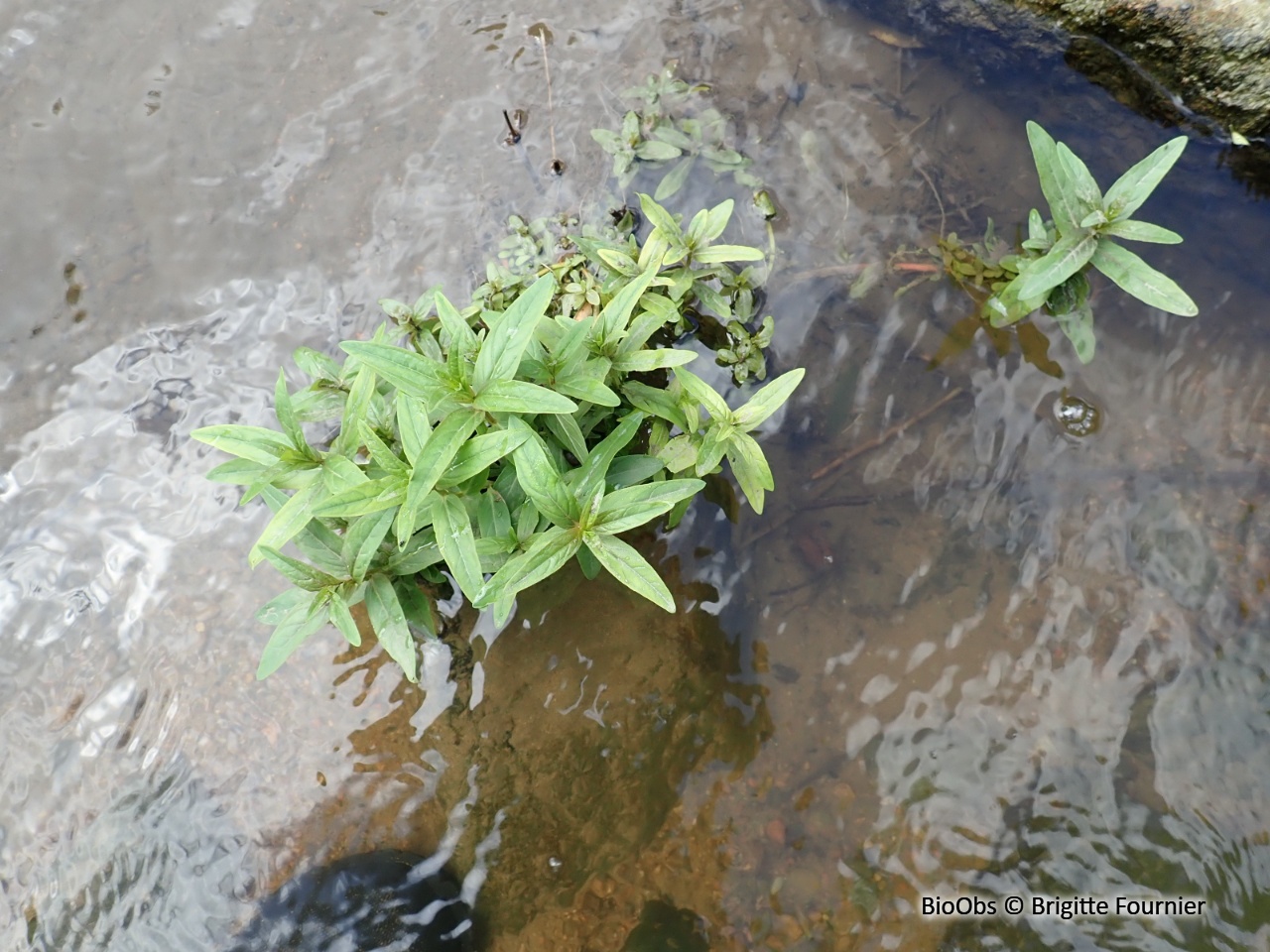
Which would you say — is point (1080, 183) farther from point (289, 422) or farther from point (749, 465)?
point (289, 422)

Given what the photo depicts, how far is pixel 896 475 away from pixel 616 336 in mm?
1407

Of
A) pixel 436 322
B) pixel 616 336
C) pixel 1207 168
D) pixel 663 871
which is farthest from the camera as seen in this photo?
pixel 1207 168

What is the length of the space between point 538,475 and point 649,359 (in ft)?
2.19

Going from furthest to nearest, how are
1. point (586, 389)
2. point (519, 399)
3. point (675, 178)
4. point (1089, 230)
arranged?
point (675, 178), point (1089, 230), point (586, 389), point (519, 399)

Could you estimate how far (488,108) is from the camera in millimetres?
4160

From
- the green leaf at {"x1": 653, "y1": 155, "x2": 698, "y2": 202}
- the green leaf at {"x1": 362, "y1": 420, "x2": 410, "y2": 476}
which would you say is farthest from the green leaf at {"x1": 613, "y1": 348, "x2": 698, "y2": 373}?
the green leaf at {"x1": 653, "y1": 155, "x2": 698, "y2": 202}

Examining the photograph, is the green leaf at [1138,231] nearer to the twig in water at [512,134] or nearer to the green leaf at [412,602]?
the twig in water at [512,134]

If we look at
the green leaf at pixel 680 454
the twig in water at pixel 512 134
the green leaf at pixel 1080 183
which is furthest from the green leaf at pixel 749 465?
the twig in water at pixel 512 134

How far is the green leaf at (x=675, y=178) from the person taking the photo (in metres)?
3.82

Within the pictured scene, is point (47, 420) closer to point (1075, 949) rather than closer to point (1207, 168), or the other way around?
point (1075, 949)

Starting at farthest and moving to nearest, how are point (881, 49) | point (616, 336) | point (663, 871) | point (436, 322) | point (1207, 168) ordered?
point (881, 49) < point (1207, 168) < point (436, 322) < point (663, 871) < point (616, 336)

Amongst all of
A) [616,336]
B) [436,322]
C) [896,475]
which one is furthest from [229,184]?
[896,475]

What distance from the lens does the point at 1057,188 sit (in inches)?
129

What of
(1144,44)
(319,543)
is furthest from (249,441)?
(1144,44)
